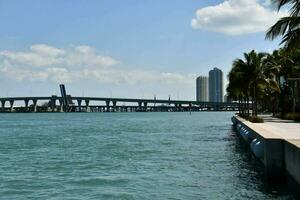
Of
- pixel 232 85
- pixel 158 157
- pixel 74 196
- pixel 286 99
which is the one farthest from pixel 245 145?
pixel 286 99

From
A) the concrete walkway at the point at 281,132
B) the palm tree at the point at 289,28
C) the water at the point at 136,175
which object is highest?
the palm tree at the point at 289,28

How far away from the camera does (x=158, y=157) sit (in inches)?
1423

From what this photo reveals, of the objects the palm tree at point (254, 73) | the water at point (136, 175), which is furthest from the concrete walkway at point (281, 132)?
the palm tree at point (254, 73)

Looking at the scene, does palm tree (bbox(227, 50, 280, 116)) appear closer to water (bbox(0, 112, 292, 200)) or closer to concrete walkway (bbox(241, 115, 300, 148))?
concrete walkway (bbox(241, 115, 300, 148))

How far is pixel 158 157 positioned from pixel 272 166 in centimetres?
1392

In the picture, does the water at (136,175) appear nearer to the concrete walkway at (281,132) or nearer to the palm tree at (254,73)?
the concrete walkway at (281,132)

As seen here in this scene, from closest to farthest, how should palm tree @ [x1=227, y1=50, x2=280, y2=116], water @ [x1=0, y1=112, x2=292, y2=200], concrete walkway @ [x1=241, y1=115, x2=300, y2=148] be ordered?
water @ [x1=0, y1=112, x2=292, y2=200] < concrete walkway @ [x1=241, y1=115, x2=300, y2=148] < palm tree @ [x1=227, y1=50, x2=280, y2=116]

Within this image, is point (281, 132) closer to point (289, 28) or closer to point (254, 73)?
point (289, 28)

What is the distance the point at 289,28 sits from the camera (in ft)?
→ 87.0

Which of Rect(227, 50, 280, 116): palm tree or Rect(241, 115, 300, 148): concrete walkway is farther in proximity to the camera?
Rect(227, 50, 280, 116): palm tree

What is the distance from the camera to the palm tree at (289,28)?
25.0 meters

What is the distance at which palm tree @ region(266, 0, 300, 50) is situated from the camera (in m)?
25.0

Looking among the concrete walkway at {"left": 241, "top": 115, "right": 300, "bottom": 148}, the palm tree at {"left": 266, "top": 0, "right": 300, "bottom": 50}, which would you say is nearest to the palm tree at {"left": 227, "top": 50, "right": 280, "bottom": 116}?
the concrete walkway at {"left": 241, "top": 115, "right": 300, "bottom": 148}

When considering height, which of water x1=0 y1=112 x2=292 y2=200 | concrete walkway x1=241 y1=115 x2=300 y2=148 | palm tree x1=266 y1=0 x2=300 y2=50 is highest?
palm tree x1=266 y1=0 x2=300 y2=50
